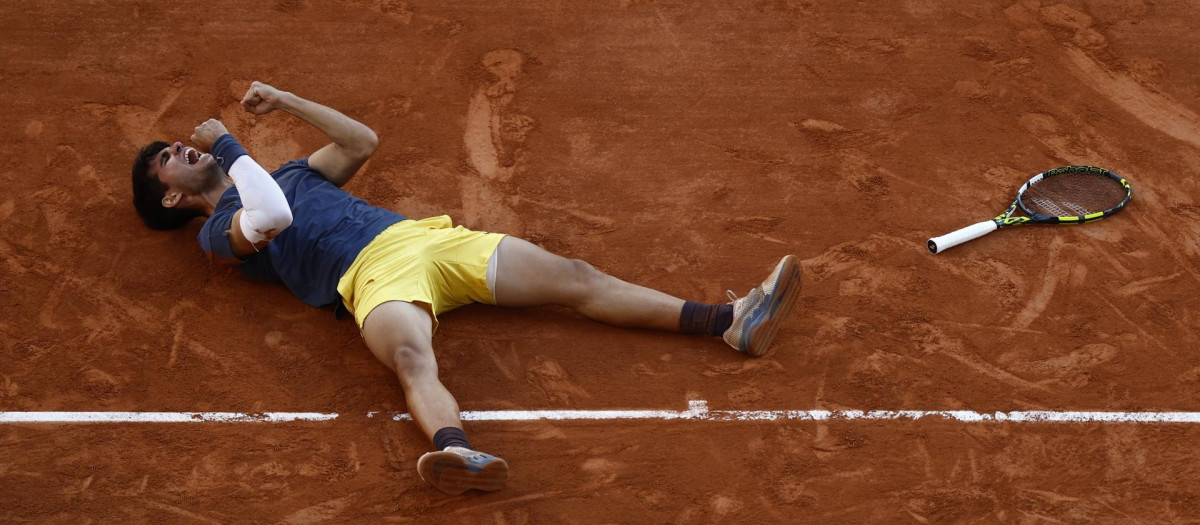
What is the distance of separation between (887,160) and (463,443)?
11.7ft

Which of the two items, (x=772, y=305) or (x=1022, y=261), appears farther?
(x=1022, y=261)

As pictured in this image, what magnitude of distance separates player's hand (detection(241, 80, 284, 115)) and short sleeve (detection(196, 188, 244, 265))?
0.50 m

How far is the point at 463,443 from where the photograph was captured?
17.5 ft

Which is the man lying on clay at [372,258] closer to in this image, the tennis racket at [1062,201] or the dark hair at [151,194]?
the dark hair at [151,194]

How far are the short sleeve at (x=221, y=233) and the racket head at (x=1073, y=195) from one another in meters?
4.61

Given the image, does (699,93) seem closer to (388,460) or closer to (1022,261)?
(1022,261)

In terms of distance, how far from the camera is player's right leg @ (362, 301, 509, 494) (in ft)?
17.0

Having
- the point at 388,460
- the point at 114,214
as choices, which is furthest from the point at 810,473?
the point at 114,214

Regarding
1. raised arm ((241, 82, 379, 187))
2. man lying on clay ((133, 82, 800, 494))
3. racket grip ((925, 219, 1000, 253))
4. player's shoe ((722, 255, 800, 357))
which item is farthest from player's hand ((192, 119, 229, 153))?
racket grip ((925, 219, 1000, 253))

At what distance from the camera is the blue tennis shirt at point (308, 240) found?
20.2 feet

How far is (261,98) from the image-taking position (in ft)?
21.0

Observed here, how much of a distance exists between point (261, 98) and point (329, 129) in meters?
0.41

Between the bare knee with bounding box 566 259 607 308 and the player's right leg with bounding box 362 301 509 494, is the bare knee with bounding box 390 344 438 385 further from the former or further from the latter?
the bare knee with bounding box 566 259 607 308

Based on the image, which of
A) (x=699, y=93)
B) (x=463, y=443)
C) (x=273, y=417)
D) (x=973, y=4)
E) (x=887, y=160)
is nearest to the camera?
(x=463, y=443)
